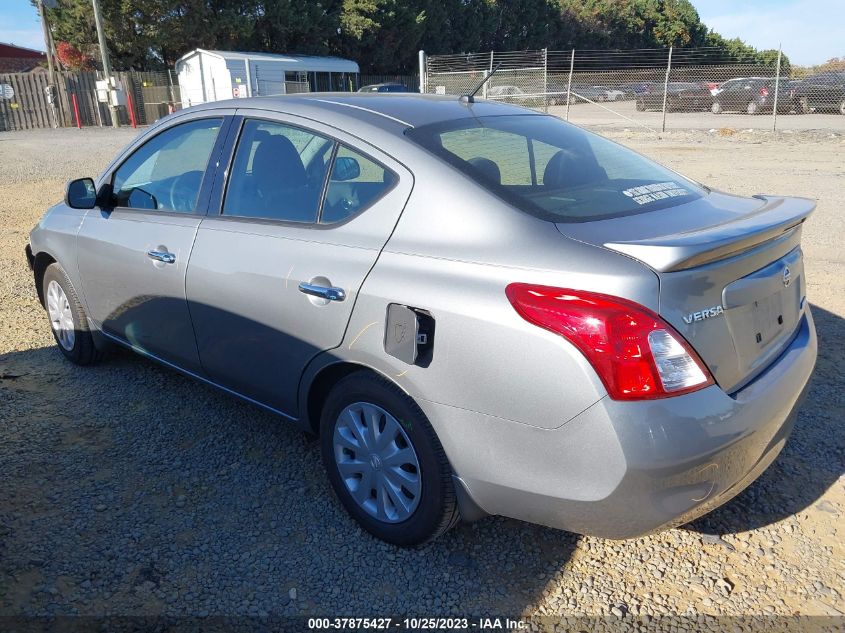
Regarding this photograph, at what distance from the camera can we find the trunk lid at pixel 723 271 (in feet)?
6.84

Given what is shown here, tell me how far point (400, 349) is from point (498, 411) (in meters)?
0.43

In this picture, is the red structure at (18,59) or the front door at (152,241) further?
the red structure at (18,59)

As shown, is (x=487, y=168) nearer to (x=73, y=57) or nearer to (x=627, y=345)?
(x=627, y=345)

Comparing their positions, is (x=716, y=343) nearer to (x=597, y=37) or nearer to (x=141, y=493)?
(x=141, y=493)

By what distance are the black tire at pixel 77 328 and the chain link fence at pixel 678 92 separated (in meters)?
18.7

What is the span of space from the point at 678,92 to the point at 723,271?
91.6 feet

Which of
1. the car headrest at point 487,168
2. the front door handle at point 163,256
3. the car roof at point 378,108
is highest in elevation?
the car roof at point 378,108

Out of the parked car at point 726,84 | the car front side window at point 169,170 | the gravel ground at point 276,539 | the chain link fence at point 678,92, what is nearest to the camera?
the gravel ground at point 276,539

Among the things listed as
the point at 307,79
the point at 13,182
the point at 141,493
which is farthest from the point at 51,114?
the point at 141,493

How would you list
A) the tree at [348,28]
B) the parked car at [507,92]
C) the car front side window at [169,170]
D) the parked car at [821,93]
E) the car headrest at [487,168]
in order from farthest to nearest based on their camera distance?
the tree at [348,28], the parked car at [821,93], the parked car at [507,92], the car front side window at [169,170], the car headrest at [487,168]

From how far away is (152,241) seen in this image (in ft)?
11.5

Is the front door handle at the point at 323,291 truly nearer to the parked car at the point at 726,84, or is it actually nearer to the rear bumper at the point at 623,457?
the rear bumper at the point at 623,457

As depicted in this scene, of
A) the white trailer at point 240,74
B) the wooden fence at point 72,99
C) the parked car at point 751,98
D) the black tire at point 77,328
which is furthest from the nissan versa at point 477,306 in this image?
the wooden fence at point 72,99

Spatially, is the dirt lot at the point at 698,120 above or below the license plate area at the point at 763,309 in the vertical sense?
below
